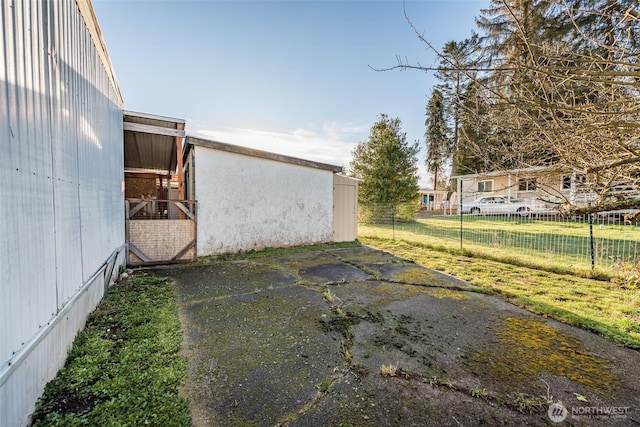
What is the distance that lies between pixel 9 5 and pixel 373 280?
4797mm

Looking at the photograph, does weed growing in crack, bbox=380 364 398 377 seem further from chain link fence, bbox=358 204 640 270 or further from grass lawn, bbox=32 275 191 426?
chain link fence, bbox=358 204 640 270

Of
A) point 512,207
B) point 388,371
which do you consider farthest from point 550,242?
point 388,371

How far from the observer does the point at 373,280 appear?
4.66 metres

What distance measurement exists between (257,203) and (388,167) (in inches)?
427

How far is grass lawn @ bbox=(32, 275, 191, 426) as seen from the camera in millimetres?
1534

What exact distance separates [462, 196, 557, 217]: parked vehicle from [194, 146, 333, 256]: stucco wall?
513 cm

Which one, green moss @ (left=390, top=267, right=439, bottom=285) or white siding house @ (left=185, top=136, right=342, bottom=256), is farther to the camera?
white siding house @ (left=185, top=136, right=342, bottom=256)

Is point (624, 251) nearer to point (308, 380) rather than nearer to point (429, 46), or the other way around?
point (429, 46)

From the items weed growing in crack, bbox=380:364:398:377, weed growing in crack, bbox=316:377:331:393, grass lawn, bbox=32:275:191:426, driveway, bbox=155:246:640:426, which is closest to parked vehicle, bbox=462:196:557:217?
driveway, bbox=155:246:640:426

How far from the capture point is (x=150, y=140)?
696 cm

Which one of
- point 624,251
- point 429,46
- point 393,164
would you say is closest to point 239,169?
point 429,46

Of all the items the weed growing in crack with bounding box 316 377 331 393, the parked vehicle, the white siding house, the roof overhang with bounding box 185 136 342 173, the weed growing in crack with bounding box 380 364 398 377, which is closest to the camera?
the weed growing in crack with bounding box 316 377 331 393

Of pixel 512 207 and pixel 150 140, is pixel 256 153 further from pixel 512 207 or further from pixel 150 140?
pixel 512 207

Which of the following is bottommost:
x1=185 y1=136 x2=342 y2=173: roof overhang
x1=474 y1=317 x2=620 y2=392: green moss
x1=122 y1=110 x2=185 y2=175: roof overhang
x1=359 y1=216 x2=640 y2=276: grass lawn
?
x1=474 y1=317 x2=620 y2=392: green moss
